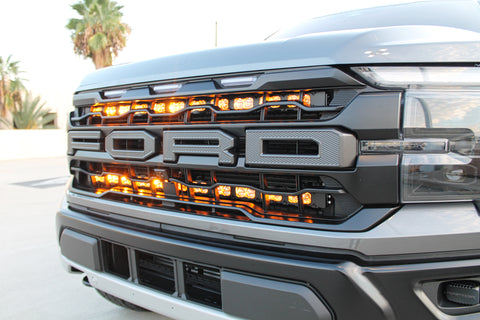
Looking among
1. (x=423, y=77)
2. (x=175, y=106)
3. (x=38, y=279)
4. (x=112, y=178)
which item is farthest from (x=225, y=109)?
(x=38, y=279)

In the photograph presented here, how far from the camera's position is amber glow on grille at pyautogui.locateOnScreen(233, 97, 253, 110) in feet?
4.76

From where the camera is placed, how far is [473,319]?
1196mm

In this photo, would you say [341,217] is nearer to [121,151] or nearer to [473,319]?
[473,319]

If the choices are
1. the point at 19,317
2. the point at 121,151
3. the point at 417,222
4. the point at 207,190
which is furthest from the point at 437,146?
the point at 19,317

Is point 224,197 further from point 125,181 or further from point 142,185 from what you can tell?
point 125,181

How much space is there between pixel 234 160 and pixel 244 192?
0.15 metres

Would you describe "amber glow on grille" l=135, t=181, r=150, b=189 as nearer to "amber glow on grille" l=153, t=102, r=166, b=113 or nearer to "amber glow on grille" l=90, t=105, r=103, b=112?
"amber glow on grille" l=153, t=102, r=166, b=113

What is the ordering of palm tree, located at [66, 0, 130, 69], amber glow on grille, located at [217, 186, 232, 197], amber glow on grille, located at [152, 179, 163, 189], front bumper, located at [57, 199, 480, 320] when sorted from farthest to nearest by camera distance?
palm tree, located at [66, 0, 130, 69] → amber glow on grille, located at [152, 179, 163, 189] → amber glow on grille, located at [217, 186, 232, 197] → front bumper, located at [57, 199, 480, 320]

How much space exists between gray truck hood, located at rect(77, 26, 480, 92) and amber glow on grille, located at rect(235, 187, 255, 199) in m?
0.48

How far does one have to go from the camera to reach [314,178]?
4.40 ft

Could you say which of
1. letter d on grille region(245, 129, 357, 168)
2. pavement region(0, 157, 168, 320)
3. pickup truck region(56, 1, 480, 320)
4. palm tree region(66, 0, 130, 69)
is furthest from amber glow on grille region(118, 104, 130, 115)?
palm tree region(66, 0, 130, 69)

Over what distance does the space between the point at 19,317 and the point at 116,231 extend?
1.40 metres

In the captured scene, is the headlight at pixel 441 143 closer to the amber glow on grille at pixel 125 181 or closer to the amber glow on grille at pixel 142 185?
the amber glow on grille at pixel 142 185

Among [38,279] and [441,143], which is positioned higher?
[441,143]
